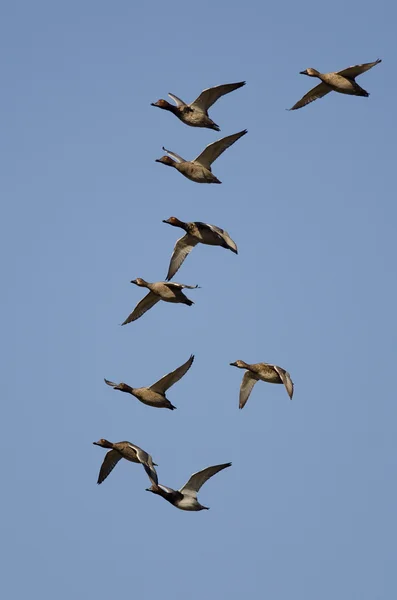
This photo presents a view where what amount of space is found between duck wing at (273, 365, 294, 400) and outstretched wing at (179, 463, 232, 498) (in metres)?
2.71

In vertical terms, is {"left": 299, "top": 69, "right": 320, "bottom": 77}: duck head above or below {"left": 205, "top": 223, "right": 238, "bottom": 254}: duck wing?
above

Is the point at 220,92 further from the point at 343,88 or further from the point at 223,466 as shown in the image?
the point at 223,466

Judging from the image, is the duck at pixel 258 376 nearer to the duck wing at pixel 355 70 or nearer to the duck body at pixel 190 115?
the duck body at pixel 190 115


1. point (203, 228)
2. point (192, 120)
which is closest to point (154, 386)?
point (203, 228)

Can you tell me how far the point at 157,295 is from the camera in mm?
42344

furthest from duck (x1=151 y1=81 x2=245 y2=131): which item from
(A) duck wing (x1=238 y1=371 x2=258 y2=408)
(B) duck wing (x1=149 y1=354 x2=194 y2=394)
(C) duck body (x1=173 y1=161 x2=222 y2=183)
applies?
(A) duck wing (x1=238 y1=371 x2=258 y2=408)

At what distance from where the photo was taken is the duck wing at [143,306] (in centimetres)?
4269

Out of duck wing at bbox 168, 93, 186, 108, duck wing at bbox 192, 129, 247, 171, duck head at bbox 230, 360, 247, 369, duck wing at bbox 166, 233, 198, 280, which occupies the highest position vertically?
duck wing at bbox 168, 93, 186, 108

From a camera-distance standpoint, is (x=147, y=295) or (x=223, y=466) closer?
(x=223, y=466)

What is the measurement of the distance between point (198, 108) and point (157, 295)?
17.0 ft

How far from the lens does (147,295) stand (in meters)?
42.7

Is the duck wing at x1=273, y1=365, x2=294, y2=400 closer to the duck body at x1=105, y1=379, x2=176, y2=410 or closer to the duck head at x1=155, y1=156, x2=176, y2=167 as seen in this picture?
the duck body at x1=105, y1=379, x2=176, y2=410

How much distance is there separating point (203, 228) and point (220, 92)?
3647mm

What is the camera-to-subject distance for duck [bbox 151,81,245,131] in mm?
41094
